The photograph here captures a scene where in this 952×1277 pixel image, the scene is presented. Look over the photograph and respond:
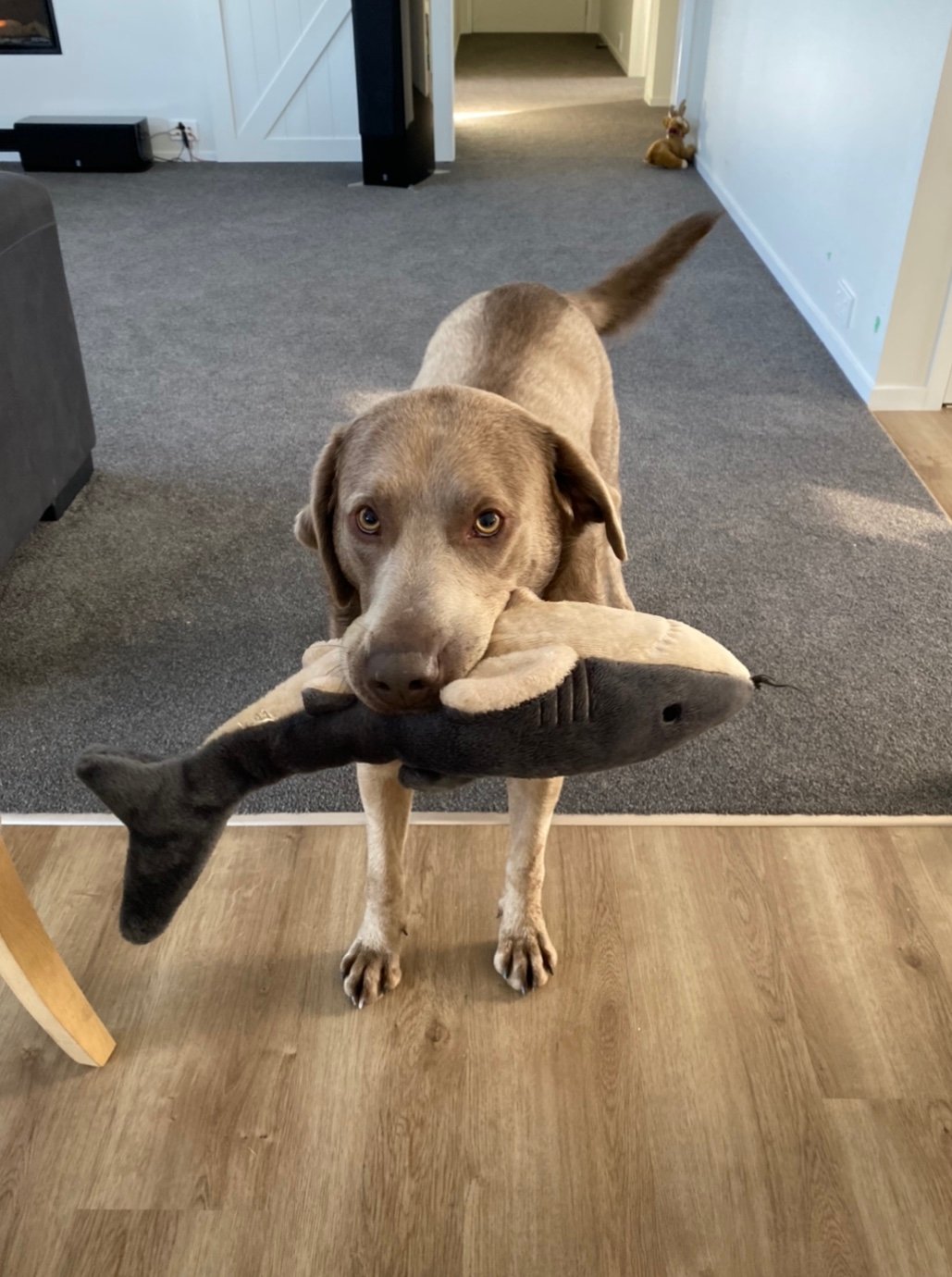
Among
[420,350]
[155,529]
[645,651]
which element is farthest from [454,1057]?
[420,350]

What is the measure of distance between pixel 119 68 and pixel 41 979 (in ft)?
20.8

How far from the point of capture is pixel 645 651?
997 mm

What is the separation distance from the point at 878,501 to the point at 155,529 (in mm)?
1928

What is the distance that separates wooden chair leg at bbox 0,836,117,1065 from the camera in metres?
1.19

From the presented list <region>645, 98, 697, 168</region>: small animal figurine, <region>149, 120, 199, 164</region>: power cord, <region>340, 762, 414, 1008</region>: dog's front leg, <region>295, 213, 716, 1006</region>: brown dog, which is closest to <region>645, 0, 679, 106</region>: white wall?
<region>645, 98, 697, 168</region>: small animal figurine

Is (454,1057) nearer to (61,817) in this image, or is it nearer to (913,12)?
(61,817)

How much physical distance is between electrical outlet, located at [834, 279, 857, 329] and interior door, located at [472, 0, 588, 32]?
8.71m

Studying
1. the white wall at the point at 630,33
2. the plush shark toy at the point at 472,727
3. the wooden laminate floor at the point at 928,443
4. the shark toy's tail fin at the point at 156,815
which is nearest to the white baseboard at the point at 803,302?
the wooden laminate floor at the point at 928,443

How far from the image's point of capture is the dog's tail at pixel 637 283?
2336 millimetres

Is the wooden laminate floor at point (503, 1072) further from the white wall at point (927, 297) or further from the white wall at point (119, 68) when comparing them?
the white wall at point (119, 68)

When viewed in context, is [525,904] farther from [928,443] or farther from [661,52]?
[661,52]

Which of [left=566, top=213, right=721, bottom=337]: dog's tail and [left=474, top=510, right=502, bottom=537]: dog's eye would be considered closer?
[left=474, top=510, right=502, bottom=537]: dog's eye

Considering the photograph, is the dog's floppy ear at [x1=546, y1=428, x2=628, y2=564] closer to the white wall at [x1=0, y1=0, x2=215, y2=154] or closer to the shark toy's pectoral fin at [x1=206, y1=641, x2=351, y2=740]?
the shark toy's pectoral fin at [x1=206, y1=641, x2=351, y2=740]

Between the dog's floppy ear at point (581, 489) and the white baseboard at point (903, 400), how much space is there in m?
2.27
